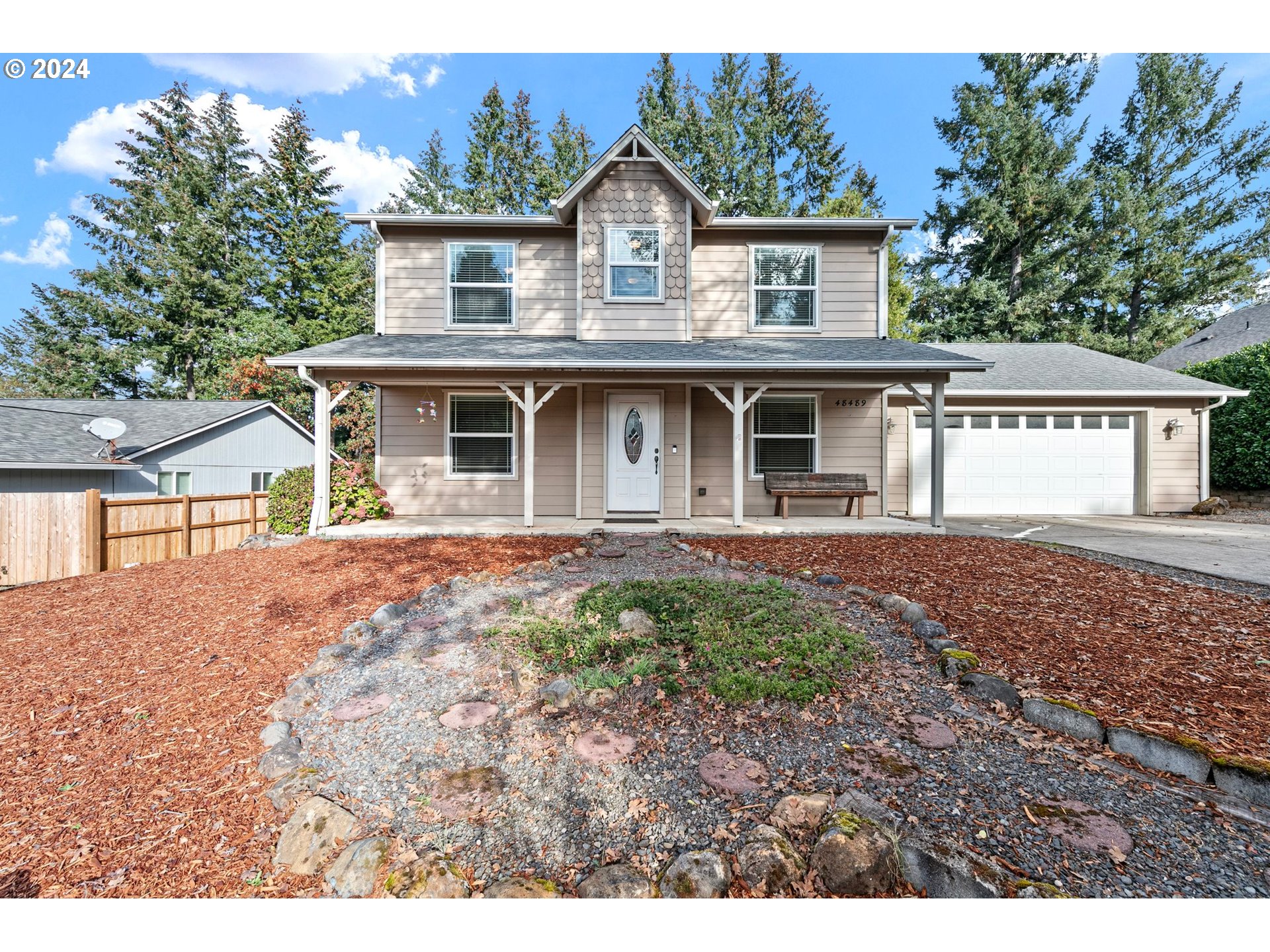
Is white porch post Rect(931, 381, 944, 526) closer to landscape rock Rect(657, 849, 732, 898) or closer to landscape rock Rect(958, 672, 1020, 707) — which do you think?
landscape rock Rect(958, 672, 1020, 707)

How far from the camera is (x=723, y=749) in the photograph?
229 cm

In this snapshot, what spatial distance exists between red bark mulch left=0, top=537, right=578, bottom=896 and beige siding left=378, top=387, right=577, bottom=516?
2.95 m

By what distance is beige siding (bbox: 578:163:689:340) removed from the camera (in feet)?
26.9

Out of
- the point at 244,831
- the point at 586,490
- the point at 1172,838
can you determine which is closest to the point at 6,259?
the point at 586,490

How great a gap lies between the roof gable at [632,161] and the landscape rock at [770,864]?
8381 mm

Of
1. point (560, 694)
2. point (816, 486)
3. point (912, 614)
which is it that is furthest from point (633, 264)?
point (560, 694)

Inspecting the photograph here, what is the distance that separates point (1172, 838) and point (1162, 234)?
81.3 ft

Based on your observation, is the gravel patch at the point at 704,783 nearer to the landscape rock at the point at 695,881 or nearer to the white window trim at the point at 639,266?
the landscape rock at the point at 695,881

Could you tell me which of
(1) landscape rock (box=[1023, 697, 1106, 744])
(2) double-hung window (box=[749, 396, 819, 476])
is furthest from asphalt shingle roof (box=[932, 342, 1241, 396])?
(1) landscape rock (box=[1023, 697, 1106, 744])

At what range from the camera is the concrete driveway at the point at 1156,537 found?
5.14 metres

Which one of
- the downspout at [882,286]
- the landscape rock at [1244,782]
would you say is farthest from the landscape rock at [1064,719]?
the downspout at [882,286]
